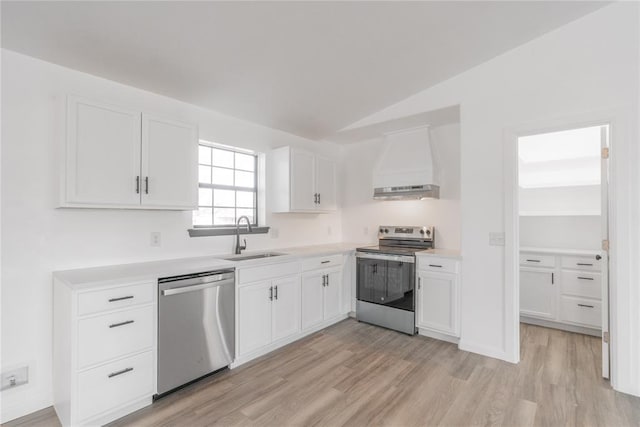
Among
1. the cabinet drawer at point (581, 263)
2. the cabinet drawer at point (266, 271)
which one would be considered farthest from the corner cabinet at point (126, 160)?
the cabinet drawer at point (581, 263)

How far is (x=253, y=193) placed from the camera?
3.83 metres

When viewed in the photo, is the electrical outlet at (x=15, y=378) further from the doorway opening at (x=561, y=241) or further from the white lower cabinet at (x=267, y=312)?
the doorway opening at (x=561, y=241)

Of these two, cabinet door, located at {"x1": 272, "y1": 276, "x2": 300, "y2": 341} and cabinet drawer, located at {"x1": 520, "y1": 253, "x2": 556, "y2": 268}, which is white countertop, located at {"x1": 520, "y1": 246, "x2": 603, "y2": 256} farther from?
cabinet door, located at {"x1": 272, "y1": 276, "x2": 300, "y2": 341}

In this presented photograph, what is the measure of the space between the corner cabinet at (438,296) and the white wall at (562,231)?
154cm

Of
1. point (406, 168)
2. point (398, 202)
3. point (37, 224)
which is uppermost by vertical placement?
point (406, 168)

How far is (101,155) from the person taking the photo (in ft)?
7.35

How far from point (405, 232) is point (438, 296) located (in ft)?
3.44

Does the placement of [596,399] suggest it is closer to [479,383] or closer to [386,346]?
[479,383]

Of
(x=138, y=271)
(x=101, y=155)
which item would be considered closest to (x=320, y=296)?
(x=138, y=271)

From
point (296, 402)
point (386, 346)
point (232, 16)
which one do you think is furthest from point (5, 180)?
point (386, 346)

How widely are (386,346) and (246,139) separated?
8.93 ft

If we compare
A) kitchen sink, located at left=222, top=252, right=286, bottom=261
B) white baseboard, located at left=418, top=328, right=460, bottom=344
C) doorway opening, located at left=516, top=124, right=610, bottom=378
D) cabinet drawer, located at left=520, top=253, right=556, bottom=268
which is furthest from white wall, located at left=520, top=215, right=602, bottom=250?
kitchen sink, located at left=222, top=252, right=286, bottom=261

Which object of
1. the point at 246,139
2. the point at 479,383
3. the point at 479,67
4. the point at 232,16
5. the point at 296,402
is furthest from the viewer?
the point at 246,139

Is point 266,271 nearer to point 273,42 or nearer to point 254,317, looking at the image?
point 254,317
